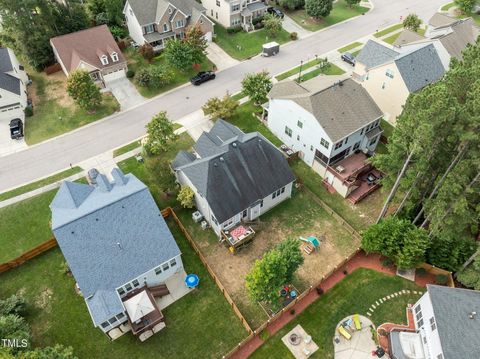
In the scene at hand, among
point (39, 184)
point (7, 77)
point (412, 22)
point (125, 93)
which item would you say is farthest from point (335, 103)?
point (7, 77)

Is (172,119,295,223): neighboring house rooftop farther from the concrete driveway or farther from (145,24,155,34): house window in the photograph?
(145,24,155,34): house window

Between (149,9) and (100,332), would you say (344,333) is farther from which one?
(149,9)

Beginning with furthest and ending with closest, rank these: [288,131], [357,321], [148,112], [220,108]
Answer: [148,112]
[220,108]
[288,131]
[357,321]

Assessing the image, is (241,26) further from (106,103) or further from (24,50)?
(24,50)

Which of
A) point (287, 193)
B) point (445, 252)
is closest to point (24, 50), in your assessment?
point (287, 193)

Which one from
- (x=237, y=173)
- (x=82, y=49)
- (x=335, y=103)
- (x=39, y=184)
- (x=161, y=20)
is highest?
(x=161, y=20)
